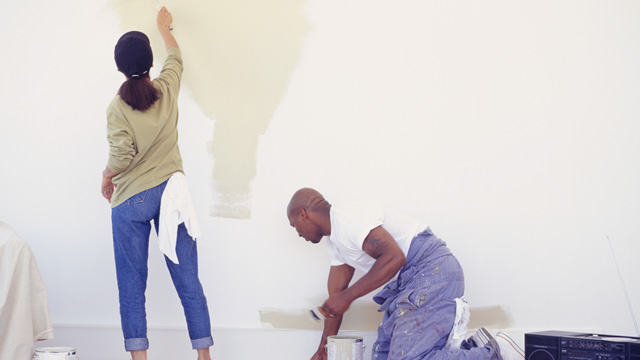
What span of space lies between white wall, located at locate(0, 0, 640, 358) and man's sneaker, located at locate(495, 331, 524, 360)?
0.19m

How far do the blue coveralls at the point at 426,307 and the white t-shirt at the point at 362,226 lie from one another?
5 cm

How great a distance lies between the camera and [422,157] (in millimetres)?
2990

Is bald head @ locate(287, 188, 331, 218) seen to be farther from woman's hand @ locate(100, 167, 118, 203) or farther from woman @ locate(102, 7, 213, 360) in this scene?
woman's hand @ locate(100, 167, 118, 203)

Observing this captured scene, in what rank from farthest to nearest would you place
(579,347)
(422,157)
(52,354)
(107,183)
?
(422,157)
(107,183)
(52,354)
(579,347)

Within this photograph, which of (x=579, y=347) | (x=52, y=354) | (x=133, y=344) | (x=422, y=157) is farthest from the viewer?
(x=422, y=157)

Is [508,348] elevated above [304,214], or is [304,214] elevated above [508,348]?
[304,214]

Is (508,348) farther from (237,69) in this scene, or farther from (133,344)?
(237,69)

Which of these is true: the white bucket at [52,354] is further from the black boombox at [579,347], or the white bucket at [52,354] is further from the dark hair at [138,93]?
the black boombox at [579,347]

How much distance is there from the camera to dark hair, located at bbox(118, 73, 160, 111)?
8.20 ft

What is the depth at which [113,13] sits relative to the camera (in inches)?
125

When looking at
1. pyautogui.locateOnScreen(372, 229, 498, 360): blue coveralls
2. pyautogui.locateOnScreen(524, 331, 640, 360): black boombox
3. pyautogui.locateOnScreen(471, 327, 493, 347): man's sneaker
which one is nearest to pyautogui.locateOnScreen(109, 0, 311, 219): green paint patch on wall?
pyautogui.locateOnScreen(372, 229, 498, 360): blue coveralls

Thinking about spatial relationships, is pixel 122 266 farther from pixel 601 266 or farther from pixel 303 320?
pixel 601 266

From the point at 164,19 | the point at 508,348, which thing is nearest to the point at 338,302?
the point at 508,348

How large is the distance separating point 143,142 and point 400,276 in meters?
1.20
